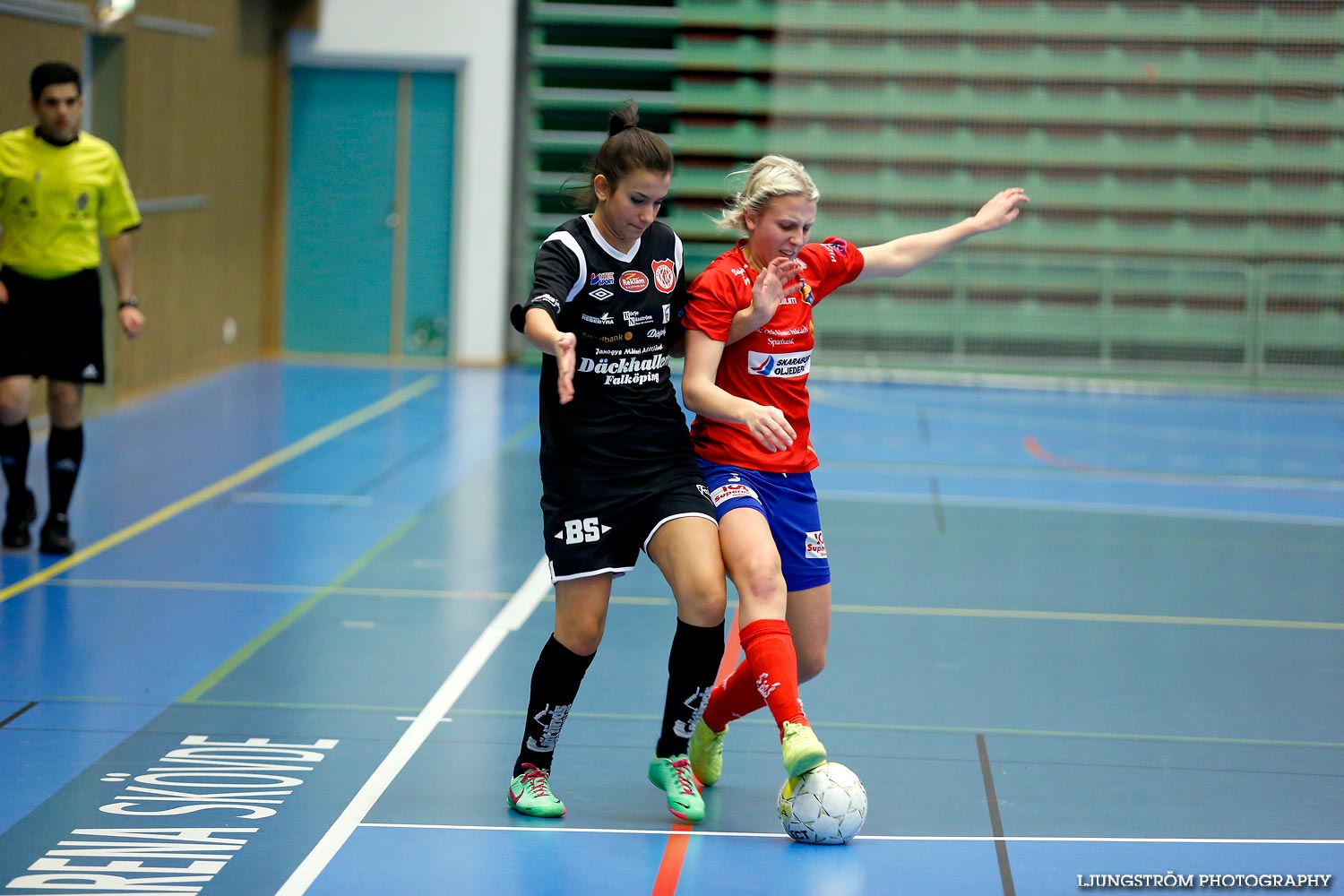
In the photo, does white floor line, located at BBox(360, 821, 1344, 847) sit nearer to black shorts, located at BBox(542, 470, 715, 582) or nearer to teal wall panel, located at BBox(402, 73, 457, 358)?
black shorts, located at BBox(542, 470, 715, 582)

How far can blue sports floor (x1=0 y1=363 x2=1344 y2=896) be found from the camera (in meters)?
3.88

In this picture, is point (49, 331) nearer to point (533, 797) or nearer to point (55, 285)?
point (55, 285)

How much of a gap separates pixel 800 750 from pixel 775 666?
22 cm

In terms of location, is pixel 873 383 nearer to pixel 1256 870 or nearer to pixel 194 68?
pixel 194 68

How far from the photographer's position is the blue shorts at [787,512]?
13.6ft

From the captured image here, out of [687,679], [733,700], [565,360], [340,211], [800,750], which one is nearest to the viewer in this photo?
[565,360]

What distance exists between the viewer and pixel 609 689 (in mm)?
→ 5414

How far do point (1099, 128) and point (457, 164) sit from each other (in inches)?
261

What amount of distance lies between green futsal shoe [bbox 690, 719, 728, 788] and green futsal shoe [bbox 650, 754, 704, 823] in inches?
6.5

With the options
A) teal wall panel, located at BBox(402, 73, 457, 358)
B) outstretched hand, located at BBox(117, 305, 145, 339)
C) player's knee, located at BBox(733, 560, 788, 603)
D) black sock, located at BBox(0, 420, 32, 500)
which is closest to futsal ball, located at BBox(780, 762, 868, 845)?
player's knee, located at BBox(733, 560, 788, 603)

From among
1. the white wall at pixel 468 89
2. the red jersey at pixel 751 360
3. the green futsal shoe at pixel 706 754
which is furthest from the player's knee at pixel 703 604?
the white wall at pixel 468 89

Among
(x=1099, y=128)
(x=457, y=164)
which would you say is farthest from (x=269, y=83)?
(x=1099, y=128)

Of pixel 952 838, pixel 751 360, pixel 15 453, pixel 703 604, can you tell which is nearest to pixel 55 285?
pixel 15 453

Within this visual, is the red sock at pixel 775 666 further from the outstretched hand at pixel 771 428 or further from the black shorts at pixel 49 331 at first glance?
the black shorts at pixel 49 331
